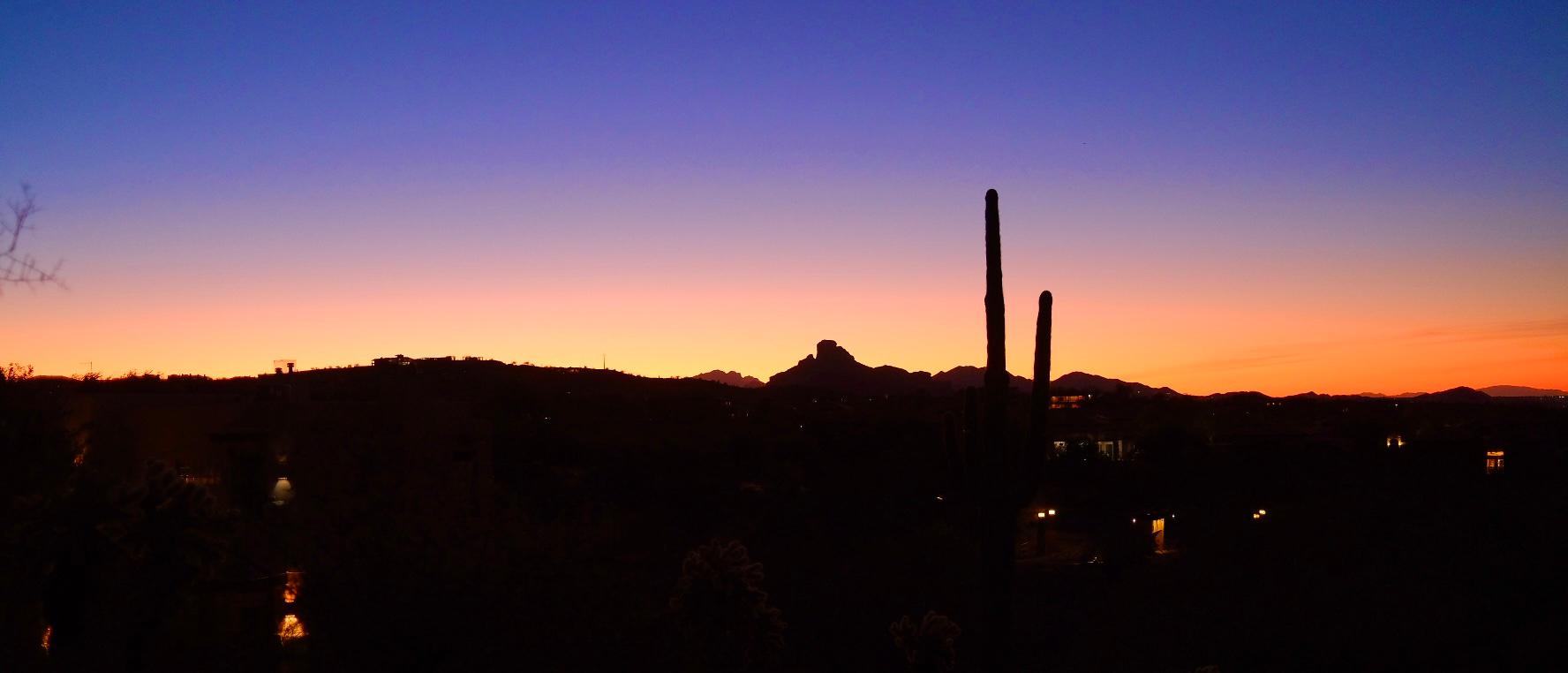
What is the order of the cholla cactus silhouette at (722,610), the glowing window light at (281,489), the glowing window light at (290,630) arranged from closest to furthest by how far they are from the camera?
the glowing window light at (290,630)
the cholla cactus silhouette at (722,610)
the glowing window light at (281,489)

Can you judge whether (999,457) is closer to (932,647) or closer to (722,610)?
(722,610)

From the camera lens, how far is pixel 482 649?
1346 centimetres

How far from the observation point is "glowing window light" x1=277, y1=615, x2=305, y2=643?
13805 millimetres

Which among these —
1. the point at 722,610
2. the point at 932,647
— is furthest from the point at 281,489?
the point at 932,647

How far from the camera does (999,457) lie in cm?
1447

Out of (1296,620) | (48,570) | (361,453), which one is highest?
(361,453)

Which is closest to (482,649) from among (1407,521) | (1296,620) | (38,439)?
(38,439)

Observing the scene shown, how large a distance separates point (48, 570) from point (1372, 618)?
24.8 metres

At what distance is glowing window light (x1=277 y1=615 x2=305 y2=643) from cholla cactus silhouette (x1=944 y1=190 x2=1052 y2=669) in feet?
26.0

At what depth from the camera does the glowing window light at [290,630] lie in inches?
543

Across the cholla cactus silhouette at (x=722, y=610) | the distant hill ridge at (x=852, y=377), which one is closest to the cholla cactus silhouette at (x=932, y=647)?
the cholla cactus silhouette at (x=722, y=610)

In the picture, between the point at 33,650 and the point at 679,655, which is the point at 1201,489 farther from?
the point at 33,650

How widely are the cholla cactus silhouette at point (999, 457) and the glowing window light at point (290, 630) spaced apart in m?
7.92

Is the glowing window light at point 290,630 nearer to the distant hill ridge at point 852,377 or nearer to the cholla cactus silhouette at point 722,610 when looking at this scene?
the cholla cactus silhouette at point 722,610
